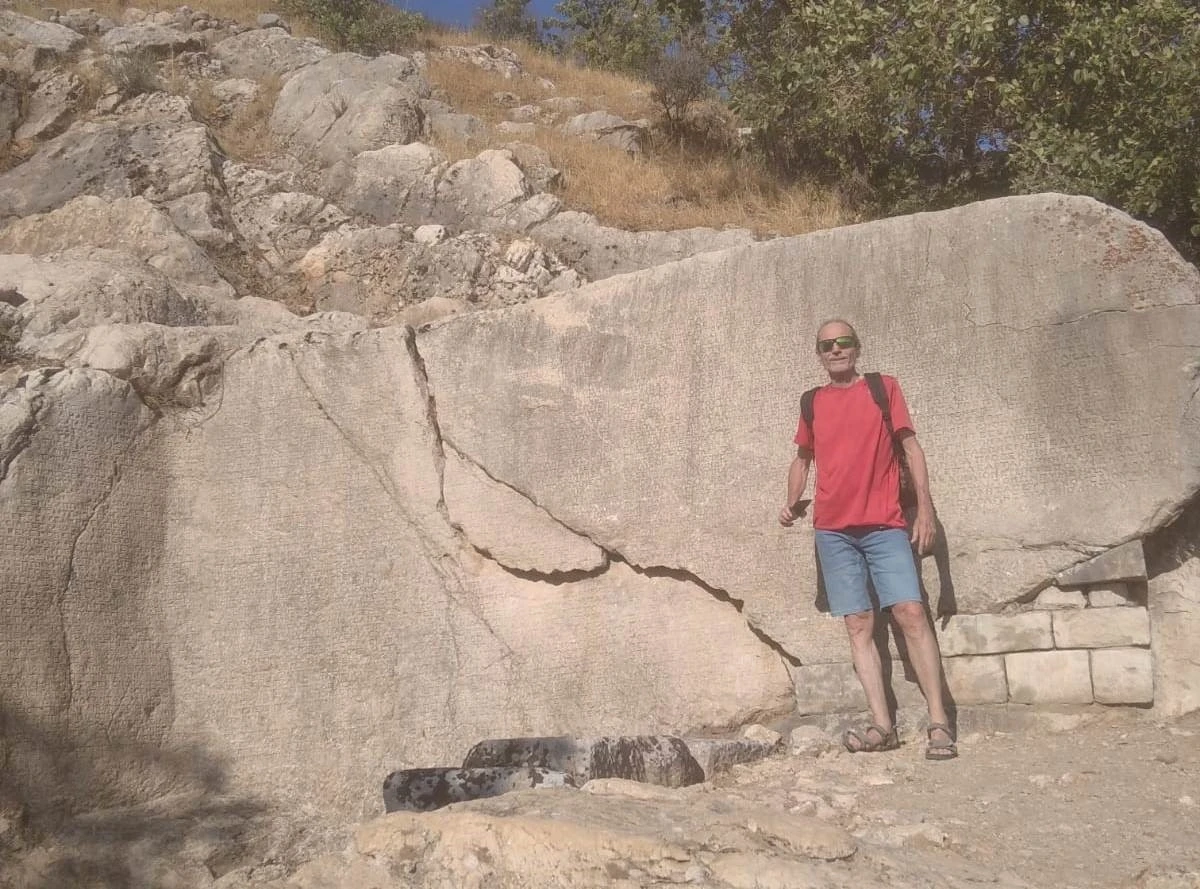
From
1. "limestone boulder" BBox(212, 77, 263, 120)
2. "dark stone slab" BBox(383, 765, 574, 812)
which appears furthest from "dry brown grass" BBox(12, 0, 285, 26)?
"dark stone slab" BBox(383, 765, 574, 812)

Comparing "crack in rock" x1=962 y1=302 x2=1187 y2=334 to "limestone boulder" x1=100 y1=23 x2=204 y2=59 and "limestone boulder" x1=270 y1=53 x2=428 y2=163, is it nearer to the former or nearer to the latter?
"limestone boulder" x1=270 y1=53 x2=428 y2=163

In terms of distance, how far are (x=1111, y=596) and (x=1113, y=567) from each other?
5.0 inches

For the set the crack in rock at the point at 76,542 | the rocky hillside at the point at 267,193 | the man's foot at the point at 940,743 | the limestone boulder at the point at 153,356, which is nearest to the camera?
the man's foot at the point at 940,743

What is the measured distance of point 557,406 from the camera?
→ 209 inches

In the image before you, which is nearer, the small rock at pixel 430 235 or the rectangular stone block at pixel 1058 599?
the rectangular stone block at pixel 1058 599

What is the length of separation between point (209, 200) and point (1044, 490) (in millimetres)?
6951

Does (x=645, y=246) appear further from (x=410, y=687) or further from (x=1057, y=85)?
(x=410, y=687)

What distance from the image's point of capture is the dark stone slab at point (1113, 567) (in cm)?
427

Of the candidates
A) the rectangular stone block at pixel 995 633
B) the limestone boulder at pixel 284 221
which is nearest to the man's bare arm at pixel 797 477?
the rectangular stone block at pixel 995 633

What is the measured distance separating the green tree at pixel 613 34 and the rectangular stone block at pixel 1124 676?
27.6ft

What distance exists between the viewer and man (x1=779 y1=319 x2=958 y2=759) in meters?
4.08

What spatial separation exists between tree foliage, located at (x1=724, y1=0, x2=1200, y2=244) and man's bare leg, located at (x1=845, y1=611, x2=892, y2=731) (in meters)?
4.30

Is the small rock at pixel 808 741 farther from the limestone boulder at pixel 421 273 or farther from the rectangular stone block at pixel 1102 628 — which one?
the limestone boulder at pixel 421 273

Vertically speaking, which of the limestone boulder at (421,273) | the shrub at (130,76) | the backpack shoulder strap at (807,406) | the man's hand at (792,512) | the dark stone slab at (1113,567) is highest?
the shrub at (130,76)
